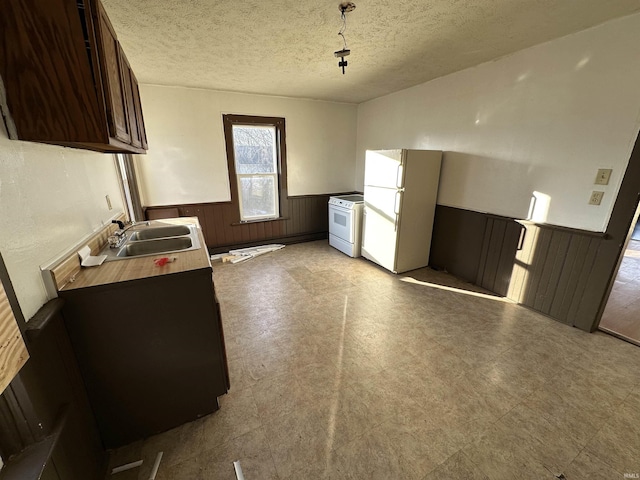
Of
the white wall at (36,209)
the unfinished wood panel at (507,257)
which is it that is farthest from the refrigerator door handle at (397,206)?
the white wall at (36,209)

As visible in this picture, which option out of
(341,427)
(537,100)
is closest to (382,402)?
(341,427)

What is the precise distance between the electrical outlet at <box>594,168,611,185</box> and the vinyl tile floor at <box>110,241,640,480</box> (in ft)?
4.19

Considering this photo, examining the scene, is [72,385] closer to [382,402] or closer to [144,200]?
[382,402]

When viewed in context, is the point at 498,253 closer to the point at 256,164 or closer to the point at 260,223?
the point at 260,223

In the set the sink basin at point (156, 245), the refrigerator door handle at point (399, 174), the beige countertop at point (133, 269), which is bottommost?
the sink basin at point (156, 245)

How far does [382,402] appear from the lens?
1674mm

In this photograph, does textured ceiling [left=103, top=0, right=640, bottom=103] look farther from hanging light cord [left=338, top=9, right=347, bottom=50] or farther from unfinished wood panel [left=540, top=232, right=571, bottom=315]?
unfinished wood panel [left=540, top=232, right=571, bottom=315]

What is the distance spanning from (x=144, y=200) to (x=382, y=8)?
3.56m

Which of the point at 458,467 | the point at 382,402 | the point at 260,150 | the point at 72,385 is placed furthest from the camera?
the point at 260,150

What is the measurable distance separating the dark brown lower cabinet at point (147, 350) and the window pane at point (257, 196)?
3125 mm

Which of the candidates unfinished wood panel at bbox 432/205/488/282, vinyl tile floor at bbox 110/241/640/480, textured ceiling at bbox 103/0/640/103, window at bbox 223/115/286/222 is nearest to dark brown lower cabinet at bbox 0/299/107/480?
vinyl tile floor at bbox 110/241/640/480

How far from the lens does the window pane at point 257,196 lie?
433 centimetres

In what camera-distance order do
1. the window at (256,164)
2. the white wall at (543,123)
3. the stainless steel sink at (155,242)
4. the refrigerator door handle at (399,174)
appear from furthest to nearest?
the window at (256,164), the refrigerator door handle at (399,174), the white wall at (543,123), the stainless steel sink at (155,242)

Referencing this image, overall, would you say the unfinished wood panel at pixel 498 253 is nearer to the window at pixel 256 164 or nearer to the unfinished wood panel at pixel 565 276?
the unfinished wood panel at pixel 565 276
